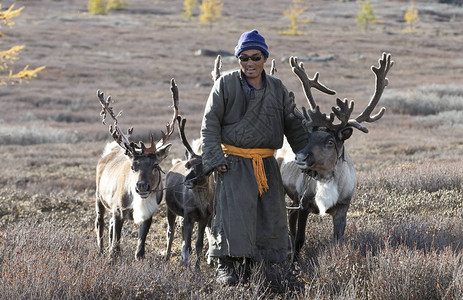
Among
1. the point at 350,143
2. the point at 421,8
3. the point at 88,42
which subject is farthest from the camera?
the point at 421,8

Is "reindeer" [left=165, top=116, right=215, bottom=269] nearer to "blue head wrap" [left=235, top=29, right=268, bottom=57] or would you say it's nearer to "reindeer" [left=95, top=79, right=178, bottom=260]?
"reindeer" [left=95, top=79, right=178, bottom=260]

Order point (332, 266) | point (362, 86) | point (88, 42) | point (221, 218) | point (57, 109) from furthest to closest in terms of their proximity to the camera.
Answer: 1. point (88, 42)
2. point (362, 86)
3. point (57, 109)
4. point (221, 218)
5. point (332, 266)

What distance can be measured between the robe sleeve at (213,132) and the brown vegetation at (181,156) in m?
1.08

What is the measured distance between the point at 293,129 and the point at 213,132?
97 centimetres

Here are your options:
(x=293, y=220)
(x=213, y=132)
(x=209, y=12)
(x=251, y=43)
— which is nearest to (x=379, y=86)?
(x=251, y=43)

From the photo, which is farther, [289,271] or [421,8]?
[421,8]

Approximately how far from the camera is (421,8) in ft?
329

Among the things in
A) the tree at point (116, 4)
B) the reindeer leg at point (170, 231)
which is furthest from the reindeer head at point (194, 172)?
the tree at point (116, 4)

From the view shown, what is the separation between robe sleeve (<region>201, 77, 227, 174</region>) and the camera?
17.3 feet

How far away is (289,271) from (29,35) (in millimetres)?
57415

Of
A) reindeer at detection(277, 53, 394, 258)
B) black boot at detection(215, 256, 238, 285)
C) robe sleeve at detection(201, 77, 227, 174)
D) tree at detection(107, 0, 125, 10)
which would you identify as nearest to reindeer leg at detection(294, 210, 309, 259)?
reindeer at detection(277, 53, 394, 258)

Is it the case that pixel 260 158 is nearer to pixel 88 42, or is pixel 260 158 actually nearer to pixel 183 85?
pixel 183 85

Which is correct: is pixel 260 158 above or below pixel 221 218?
above

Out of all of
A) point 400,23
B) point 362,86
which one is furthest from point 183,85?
point 400,23
